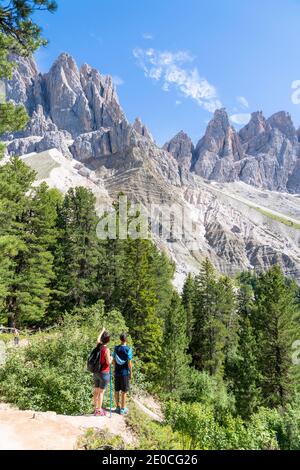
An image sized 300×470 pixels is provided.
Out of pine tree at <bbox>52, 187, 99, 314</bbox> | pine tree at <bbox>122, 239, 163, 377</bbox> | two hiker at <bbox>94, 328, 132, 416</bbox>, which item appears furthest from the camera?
pine tree at <bbox>52, 187, 99, 314</bbox>

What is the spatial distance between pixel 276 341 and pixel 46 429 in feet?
82.5

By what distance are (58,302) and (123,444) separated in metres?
27.8

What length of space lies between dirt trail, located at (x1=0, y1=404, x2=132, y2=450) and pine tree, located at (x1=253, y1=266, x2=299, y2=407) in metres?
22.7

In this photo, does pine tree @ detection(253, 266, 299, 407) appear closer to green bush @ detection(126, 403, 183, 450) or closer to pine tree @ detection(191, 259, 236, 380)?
pine tree @ detection(191, 259, 236, 380)

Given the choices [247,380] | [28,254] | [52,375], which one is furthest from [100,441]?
[28,254]

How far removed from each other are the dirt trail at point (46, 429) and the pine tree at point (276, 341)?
74.6 feet

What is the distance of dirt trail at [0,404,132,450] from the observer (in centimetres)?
829

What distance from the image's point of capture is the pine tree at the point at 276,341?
29.3 metres

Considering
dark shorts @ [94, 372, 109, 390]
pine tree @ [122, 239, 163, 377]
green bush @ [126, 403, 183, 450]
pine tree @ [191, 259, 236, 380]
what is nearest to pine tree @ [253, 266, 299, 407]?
pine tree @ [122, 239, 163, 377]

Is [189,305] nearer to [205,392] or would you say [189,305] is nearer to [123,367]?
[205,392]

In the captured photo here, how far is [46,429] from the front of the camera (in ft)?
29.9

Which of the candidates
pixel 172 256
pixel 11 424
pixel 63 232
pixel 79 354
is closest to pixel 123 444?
pixel 11 424

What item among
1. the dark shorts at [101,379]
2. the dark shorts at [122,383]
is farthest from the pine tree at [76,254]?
the dark shorts at [122,383]
